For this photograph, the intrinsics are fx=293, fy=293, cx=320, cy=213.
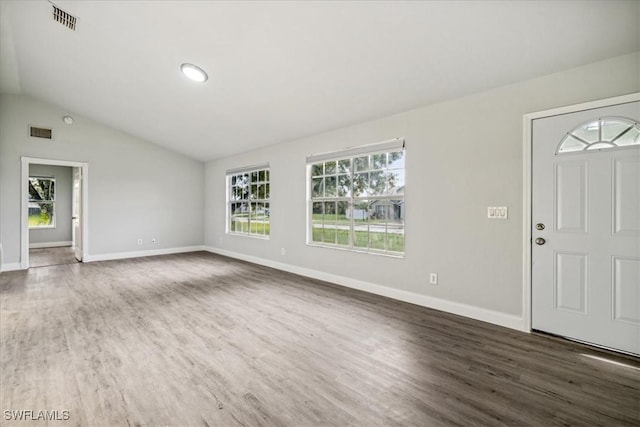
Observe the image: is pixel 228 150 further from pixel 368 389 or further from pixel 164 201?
pixel 368 389

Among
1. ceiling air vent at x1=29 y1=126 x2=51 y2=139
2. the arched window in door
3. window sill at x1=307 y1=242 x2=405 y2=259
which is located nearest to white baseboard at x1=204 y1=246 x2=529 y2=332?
window sill at x1=307 y1=242 x2=405 y2=259

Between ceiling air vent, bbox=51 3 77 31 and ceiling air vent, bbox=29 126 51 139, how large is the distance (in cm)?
350

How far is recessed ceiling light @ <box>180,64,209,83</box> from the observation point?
3.67m

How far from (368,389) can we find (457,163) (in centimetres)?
249

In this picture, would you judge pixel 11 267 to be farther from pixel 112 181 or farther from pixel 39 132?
pixel 39 132

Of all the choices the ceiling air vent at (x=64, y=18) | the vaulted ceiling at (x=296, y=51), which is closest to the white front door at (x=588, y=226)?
the vaulted ceiling at (x=296, y=51)

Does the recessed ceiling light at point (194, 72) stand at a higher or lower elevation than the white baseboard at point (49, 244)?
higher

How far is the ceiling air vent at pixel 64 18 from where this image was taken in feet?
10.5

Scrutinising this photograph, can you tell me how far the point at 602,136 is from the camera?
8.14 feet

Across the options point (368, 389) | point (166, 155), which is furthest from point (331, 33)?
point (166, 155)

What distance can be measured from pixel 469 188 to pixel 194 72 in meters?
3.62

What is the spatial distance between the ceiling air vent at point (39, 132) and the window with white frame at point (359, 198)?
5.35 metres

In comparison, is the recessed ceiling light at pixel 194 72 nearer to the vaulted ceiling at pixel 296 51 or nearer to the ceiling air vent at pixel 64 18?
the vaulted ceiling at pixel 296 51

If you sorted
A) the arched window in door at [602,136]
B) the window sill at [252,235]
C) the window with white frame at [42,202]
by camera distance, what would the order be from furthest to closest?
the window with white frame at [42,202]
the window sill at [252,235]
the arched window in door at [602,136]
